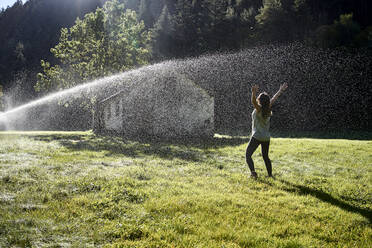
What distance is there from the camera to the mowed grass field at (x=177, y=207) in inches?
135

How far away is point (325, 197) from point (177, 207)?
296cm

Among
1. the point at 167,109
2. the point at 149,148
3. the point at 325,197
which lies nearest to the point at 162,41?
the point at 167,109

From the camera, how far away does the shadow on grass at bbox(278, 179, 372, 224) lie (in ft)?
15.3

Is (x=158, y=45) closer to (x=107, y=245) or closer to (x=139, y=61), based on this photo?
(x=139, y=61)

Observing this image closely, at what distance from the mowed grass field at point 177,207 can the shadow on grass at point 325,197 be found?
0.06 feet

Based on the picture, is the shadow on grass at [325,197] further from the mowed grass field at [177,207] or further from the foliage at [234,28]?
the foliage at [234,28]

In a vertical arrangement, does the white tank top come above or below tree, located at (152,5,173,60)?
below

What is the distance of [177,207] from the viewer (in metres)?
4.39

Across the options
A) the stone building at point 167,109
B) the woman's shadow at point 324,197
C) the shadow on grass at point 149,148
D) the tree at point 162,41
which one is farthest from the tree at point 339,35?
the woman's shadow at point 324,197

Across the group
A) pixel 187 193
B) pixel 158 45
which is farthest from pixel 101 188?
pixel 158 45

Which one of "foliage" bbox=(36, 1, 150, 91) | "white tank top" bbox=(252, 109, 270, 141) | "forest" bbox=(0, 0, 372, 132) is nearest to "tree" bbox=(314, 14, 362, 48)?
"forest" bbox=(0, 0, 372, 132)

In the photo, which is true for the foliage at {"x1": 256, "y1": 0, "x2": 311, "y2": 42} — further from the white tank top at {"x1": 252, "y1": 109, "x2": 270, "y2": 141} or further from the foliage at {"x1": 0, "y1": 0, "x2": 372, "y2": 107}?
the white tank top at {"x1": 252, "y1": 109, "x2": 270, "y2": 141}

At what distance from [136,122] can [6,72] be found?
235 feet

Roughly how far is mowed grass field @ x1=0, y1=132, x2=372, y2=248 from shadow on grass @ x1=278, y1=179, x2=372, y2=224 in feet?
0.06
